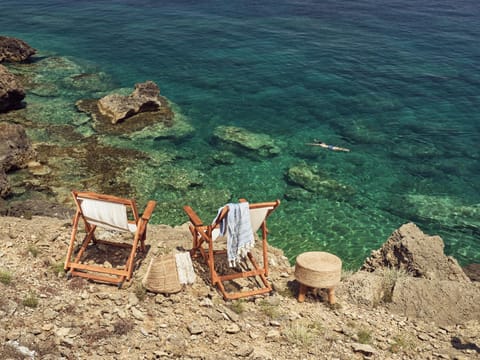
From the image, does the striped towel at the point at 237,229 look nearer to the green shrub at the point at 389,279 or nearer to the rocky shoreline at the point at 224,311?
the rocky shoreline at the point at 224,311

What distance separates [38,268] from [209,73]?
22.0 metres

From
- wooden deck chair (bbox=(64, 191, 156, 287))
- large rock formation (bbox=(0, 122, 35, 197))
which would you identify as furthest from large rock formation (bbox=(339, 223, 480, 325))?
large rock formation (bbox=(0, 122, 35, 197))

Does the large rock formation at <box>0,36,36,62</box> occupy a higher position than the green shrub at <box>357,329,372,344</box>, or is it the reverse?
the large rock formation at <box>0,36,36,62</box>

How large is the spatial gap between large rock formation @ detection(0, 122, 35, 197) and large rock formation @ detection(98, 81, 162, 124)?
4438 millimetres

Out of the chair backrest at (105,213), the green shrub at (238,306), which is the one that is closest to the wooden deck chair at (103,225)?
the chair backrest at (105,213)

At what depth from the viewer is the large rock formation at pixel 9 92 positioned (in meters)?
19.7

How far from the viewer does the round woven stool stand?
796 centimetres

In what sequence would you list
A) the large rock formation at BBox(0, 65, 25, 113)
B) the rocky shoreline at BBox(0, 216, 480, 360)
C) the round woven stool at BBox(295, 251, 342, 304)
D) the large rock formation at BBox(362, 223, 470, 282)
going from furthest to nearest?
the large rock formation at BBox(0, 65, 25, 113), the large rock formation at BBox(362, 223, 470, 282), the round woven stool at BBox(295, 251, 342, 304), the rocky shoreline at BBox(0, 216, 480, 360)

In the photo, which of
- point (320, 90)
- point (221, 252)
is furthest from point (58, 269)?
point (320, 90)

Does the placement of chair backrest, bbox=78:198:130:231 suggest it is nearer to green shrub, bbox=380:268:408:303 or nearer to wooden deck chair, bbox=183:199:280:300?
wooden deck chair, bbox=183:199:280:300

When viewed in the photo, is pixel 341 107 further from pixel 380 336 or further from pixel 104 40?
pixel 104 40

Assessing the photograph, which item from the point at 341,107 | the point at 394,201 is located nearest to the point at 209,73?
the point at 341,107

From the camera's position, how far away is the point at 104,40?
34.6 m

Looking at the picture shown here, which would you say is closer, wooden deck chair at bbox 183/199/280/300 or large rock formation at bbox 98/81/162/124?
wooden deck chair at bbox 183/199/280/300
